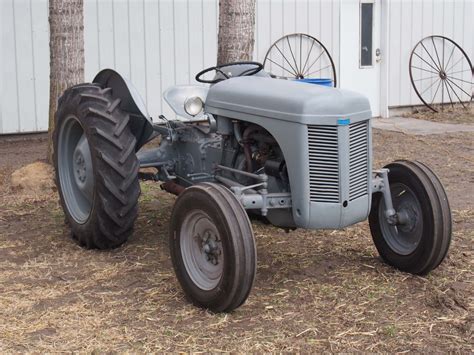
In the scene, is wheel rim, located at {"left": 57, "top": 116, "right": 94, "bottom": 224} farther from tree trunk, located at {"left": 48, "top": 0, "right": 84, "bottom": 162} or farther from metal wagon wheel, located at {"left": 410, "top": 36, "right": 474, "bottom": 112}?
metal wagon wheel, located at {"left": 410, "top": 36, "right": 474, "bottom": 112}

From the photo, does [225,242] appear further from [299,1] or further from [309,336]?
[299,1]

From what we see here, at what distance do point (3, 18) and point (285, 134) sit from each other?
20.8 ft

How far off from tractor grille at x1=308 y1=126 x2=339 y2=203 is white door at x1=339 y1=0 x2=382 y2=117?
8.37 m

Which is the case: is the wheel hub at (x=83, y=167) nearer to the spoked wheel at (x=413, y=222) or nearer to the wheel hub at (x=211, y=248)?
the wheel hub at (x=211, y=248)

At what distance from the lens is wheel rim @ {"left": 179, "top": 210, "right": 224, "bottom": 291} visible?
4.39m

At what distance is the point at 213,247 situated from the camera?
4.39 m

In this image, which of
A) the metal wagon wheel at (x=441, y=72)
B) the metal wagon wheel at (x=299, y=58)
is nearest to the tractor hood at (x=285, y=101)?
the metal wagon wheel at (x=299, y=58)

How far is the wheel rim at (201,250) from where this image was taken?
14.4 ft

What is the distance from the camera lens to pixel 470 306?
4414mm

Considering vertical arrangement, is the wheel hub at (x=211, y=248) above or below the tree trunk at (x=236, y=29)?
below

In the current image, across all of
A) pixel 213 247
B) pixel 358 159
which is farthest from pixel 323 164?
pixel 213 247

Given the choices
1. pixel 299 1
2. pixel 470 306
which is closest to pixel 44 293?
pixel 470 306

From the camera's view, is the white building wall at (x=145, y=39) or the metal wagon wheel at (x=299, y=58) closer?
the white building wall at (x=145, y=39)

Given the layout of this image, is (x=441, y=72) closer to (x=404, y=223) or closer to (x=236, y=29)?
(x=236, y=29)
